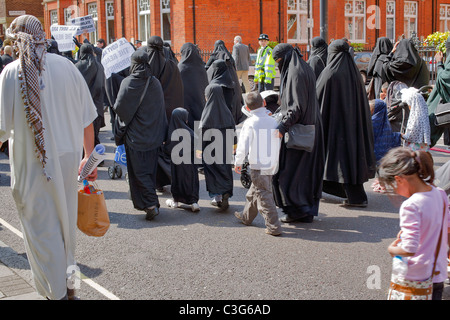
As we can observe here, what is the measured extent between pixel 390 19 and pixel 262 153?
30.2m

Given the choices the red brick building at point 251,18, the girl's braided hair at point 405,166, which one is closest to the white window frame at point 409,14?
the red brick building at point 251,18

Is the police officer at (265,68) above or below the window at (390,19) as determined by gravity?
below

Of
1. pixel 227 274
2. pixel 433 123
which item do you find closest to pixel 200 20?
pixel 433 123

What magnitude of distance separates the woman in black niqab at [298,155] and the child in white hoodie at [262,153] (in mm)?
276

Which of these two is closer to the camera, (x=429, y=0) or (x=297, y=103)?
(x=297, y=103)

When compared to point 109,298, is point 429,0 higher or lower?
higher

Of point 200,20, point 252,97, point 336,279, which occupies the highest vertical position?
point 200,20

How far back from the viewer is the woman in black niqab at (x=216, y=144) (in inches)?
284

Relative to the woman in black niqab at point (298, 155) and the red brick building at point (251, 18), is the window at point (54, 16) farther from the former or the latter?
the woman in black niqab at point (298, 155)

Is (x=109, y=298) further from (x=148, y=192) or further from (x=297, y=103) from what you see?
(x=297, y=103)

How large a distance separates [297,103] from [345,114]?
1.15 metres

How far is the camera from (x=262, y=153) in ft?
20.2

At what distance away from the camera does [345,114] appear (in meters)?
7.24

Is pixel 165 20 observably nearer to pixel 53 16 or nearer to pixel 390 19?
pixel 53 16
